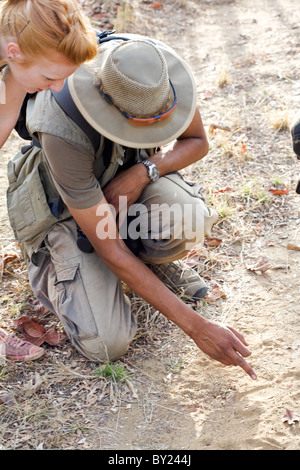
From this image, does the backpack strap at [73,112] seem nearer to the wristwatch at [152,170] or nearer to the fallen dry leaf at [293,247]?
the wristwatch at [152,170]

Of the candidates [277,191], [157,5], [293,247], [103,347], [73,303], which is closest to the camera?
[103,347]

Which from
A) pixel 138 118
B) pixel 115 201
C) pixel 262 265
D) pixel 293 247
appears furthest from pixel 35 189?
pixel 293 247

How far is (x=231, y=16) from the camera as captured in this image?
21.3 ft

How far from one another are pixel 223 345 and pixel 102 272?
0.76m

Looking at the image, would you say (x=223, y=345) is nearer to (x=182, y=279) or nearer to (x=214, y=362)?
(x=214, y=362)

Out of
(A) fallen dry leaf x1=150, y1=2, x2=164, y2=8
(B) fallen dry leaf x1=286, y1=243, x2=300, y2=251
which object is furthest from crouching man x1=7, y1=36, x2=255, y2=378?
(A) fallen dry leaf x1=150, y1=2, x2=164, y2=8

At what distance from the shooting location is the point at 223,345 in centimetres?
226

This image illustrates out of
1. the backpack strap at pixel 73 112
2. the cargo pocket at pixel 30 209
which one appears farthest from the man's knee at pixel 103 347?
the backpack strap at pixel 73 112

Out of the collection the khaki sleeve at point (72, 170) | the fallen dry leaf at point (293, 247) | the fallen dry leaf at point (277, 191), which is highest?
the khaki sleeve at point (72, 170)

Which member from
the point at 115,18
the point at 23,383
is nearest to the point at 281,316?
the point at 23,383

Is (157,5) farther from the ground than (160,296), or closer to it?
closer to it

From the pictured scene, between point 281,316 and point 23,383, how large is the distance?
1.30 metres

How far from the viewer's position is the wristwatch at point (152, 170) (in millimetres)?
2729
